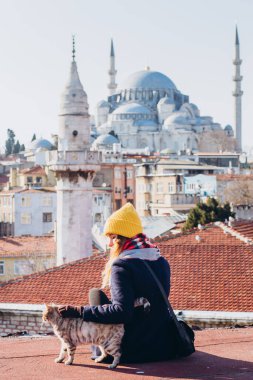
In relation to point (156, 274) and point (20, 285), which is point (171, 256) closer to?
point (20, 285)

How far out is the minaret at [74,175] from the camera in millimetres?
22547

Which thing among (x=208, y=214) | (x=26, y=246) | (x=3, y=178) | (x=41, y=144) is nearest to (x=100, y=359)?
(x=26, y=246)

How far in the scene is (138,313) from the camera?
525cm

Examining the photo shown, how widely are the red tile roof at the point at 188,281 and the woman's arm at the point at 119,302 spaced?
5547 millimetres

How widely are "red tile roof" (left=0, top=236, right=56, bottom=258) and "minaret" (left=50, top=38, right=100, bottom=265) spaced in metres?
7.40

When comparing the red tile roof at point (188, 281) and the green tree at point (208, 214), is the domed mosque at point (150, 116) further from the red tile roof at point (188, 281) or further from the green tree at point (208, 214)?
the red tile roof at point (188, 281)

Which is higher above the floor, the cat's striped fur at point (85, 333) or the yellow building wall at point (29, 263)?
the cat's striped fur at point (85, 333)

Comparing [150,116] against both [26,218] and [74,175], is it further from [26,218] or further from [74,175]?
[74,175]

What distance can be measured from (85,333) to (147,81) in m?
96.4

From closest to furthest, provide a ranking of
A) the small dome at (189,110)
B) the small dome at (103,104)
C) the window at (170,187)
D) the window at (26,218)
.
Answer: the window at (26,218) < the window at (170,187) < the small dome at (189,110) < the small dome at (103,104)

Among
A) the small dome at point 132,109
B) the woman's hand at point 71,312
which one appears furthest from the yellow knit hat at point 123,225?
Result: the small dome at point 132,109

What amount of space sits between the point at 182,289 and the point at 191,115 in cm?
8897

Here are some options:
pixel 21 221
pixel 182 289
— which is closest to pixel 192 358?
pixel 182 289

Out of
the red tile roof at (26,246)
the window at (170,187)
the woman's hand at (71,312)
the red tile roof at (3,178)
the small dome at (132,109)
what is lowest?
the red tile roof at (26,246)
